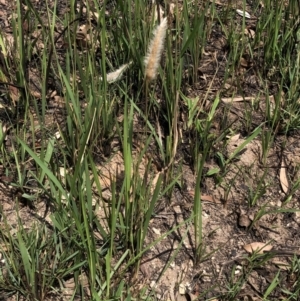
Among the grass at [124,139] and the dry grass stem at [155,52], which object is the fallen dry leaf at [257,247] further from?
the dry grass stem at [155,52]

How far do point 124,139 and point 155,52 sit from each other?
0.84 feet

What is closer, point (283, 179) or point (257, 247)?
point (257, 247)

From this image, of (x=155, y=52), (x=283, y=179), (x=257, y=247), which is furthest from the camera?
(x=283, y=179)

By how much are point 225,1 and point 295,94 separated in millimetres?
879

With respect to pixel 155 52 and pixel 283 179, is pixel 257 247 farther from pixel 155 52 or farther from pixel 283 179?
pixel 155 52

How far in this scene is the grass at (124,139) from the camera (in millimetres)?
1526

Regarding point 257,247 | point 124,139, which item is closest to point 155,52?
point 124,139

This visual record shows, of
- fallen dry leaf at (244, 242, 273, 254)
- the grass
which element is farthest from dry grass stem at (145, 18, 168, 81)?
fallen dry leaf at (244, 242, 273, 254)

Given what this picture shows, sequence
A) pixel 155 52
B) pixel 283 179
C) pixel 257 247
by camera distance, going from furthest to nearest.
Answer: pixel 283 179, pixel 257 247, pixel 155 52

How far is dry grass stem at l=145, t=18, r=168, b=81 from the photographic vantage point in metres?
1.37

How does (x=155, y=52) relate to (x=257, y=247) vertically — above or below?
above

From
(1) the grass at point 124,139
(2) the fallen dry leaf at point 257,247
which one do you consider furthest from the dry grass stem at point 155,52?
(2) the fallen dry leaf at point 257,247

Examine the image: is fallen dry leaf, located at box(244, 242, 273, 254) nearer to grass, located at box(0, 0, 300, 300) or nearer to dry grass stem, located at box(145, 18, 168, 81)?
grass, located at box(0, 0, 300, 300)

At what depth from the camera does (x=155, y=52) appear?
140 cm
